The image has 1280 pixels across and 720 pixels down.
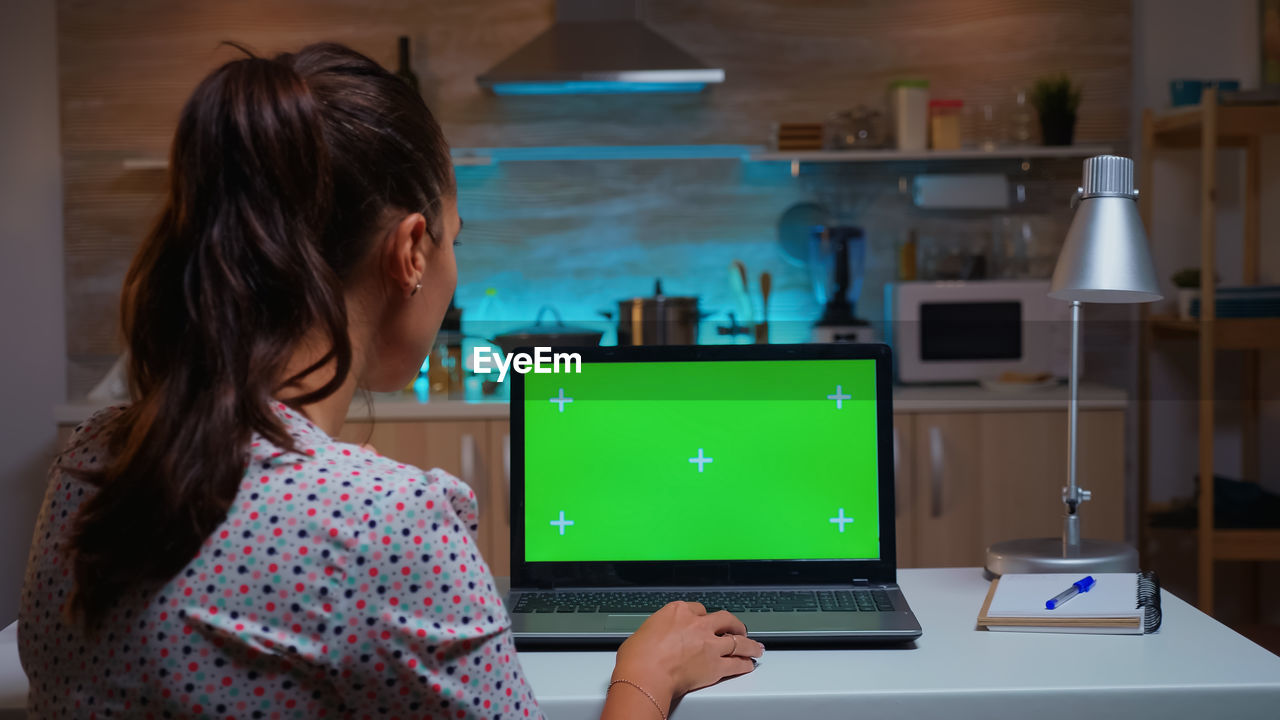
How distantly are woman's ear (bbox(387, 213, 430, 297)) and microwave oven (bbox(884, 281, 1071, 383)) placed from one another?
2.49m

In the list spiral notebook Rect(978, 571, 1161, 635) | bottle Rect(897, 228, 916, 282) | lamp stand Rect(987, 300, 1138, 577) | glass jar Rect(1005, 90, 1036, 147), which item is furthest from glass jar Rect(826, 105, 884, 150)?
spiral notebook Rect(978, 571, 1161, 635)

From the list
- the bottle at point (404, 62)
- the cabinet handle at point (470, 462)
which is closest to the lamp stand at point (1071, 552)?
the cabinet handle at point (470, 462)

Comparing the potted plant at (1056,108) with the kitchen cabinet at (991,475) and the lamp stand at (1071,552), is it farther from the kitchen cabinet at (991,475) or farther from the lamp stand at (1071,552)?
the lamp stand at (1071,552)

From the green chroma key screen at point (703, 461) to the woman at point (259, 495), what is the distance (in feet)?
1.65

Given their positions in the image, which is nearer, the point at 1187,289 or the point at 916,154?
the point at 1187,289

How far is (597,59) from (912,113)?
96cm

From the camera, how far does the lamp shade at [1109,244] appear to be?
1.22 m

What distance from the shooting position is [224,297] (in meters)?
0.66

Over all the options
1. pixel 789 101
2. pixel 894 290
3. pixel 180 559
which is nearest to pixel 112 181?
pixel 789 101

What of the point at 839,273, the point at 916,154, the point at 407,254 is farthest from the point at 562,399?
the point at 916,154

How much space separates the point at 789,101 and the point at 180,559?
9.82 ft

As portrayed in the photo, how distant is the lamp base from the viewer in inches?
50.6

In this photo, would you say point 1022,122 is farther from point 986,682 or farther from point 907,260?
point 986,682

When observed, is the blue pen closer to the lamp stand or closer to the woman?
the lamp stand
